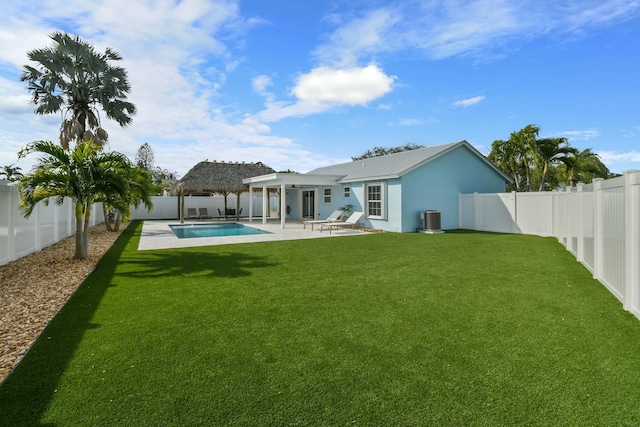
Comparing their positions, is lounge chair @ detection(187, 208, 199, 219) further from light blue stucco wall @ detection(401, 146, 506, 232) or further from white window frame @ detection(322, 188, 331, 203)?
light blue stucco wall @ detection(401, 146, 506, 232)

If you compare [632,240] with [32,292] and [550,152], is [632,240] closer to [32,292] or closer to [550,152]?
[32,292]

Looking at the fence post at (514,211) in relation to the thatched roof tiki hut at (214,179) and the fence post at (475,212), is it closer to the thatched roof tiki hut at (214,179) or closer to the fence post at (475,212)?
the fence post at (475,212)

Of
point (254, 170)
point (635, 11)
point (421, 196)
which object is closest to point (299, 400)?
point (635, 11)

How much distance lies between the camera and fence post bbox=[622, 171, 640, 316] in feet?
13.7

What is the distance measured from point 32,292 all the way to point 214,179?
752 inches

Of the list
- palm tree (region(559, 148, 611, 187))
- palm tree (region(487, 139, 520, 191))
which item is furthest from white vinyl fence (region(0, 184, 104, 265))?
palm tree (region(559, 148, 611, 187))

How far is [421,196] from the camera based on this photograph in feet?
54.3

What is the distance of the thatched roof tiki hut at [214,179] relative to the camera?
2347 cm

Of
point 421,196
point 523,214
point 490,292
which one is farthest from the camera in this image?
point 421,196

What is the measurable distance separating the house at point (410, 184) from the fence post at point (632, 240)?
448 inches

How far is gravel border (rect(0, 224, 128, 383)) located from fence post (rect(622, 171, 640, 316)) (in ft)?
22.7

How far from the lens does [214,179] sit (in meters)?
24.4

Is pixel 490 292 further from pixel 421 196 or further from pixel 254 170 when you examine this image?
pixel 254 170

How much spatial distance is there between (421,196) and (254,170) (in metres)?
14.5
